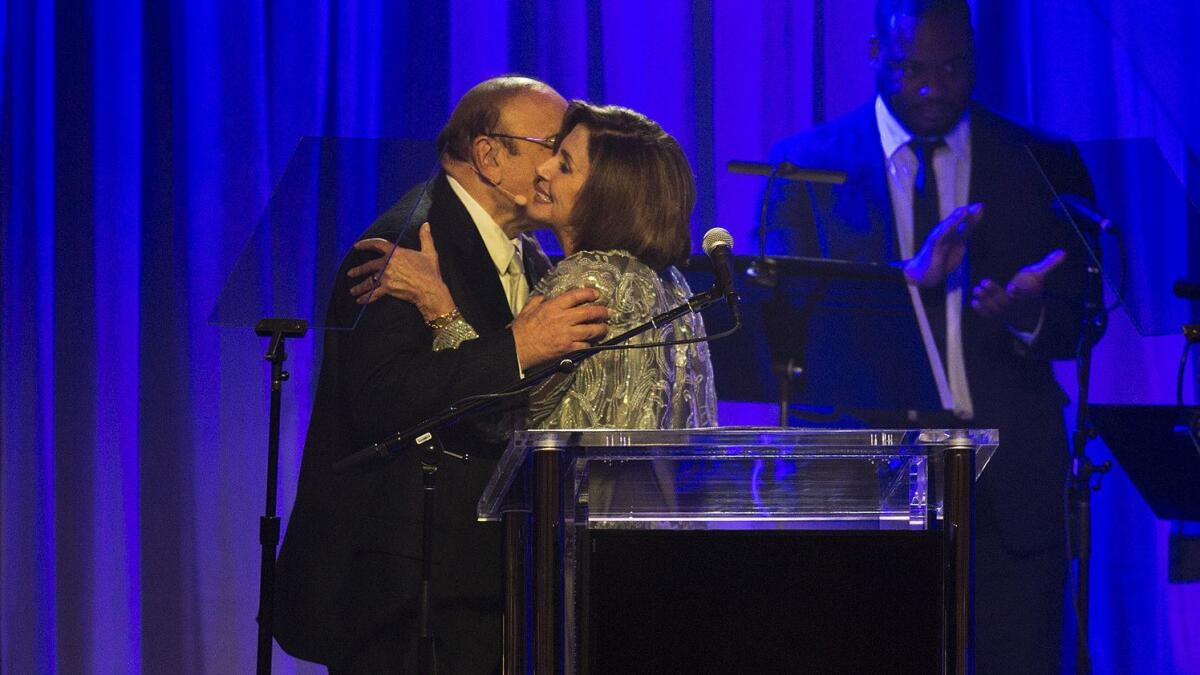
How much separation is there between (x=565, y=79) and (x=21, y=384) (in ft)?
5.97

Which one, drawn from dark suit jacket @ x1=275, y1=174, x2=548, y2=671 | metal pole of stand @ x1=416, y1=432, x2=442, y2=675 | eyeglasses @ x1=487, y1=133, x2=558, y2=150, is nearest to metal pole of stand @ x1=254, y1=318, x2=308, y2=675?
dark suit jacket @ x1=275, y1=174, x2=548, y2=671

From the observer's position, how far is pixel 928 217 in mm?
3588

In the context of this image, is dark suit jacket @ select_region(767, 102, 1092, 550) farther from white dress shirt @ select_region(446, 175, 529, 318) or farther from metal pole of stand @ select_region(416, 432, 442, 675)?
metal pole of stand @ select_region(416, 432, 442, 675)

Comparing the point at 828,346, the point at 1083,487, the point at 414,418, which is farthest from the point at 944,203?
the point at 414,418

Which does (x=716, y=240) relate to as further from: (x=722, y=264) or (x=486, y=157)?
Result: (x=486, y=157)

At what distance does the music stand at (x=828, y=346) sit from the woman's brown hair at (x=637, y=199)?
0.71 meters

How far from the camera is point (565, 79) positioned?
12.2 ft

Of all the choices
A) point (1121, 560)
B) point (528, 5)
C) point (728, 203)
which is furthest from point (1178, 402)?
point (528, 5)

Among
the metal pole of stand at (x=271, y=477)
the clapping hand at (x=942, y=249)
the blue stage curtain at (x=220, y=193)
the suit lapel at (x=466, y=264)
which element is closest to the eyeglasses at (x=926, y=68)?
the blue stage curtain at (x=220, y=193)

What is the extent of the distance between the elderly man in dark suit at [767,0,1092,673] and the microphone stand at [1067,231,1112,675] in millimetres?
33

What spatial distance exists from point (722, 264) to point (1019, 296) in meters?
1.60

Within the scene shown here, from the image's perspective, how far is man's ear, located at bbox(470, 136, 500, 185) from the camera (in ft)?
10.1

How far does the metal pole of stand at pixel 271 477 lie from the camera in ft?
8.77

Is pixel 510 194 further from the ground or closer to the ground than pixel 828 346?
further from the ground
